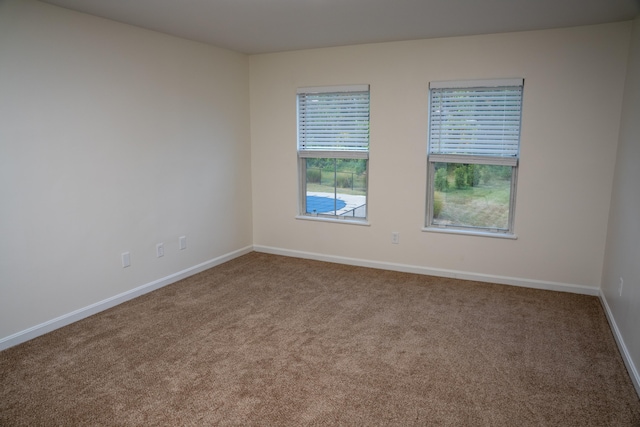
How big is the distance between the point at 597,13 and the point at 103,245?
14.3 ft

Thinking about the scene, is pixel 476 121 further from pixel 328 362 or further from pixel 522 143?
pixel 328 362

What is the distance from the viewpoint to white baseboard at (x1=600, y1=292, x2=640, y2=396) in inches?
102

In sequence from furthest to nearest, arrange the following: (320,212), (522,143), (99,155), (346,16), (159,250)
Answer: (320,212), (159,250), (522,143), (99,155), (346,16)

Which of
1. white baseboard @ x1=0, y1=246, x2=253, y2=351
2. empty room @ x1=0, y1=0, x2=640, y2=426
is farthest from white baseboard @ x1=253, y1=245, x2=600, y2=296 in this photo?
white baseboard @ x1=0, y1=246, x2=253, y2=351

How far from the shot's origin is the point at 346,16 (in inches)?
138

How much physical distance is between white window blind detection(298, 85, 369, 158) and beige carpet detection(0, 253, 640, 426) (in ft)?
Result: 5.47

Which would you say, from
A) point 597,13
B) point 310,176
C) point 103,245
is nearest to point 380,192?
point 310,176

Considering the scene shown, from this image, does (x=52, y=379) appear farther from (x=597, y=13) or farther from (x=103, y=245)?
(x=597, y=13)

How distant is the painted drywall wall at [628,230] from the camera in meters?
2.81

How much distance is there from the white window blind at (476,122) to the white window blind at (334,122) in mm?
761

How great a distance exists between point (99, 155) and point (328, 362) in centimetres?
248

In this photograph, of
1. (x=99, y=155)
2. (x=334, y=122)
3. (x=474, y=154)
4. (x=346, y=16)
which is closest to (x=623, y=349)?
(x=474, y=154)

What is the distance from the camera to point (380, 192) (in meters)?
4.82

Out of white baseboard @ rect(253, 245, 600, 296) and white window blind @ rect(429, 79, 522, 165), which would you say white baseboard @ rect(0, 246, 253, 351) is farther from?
white window blind @ rect(429, 79, 522, 165)
